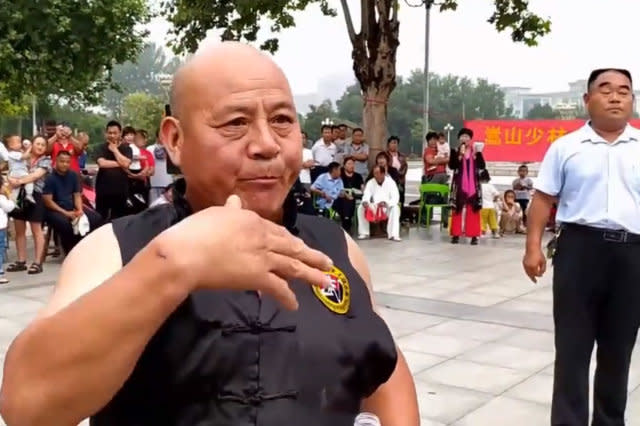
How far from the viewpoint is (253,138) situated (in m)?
1.22

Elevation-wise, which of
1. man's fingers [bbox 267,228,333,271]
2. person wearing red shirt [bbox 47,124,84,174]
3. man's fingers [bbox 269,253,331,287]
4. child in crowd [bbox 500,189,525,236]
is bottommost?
child in crowd [bbox 500,189,525,236]

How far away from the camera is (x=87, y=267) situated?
1.22m

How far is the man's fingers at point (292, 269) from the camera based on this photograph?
100 cm

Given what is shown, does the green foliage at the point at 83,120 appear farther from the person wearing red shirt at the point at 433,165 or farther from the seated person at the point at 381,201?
the seated person at the point at 381,201

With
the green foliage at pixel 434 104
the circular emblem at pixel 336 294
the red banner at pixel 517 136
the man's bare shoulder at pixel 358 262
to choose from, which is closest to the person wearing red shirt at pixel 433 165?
the red banner at pixel 517 136

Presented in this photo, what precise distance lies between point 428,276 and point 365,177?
4.62m

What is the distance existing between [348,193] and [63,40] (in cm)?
1020

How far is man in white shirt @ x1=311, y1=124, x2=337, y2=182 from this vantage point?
40.8ft

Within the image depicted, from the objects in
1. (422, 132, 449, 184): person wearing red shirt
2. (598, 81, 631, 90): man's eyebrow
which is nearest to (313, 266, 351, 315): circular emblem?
(598, 81, 631, 90): man's eyebrow

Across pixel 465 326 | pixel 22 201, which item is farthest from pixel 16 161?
pixel 465 326

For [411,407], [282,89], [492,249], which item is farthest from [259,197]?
[492,249]

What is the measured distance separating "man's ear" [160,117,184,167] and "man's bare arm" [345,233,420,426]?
0.41 metres

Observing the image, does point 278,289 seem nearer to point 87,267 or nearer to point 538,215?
point 87,267

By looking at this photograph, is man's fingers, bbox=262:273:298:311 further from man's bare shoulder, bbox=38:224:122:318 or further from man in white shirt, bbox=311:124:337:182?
man in white shirt, bbox=311:124:337:182
